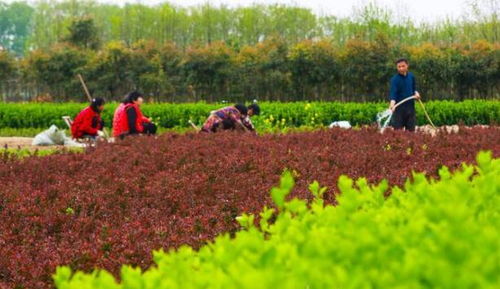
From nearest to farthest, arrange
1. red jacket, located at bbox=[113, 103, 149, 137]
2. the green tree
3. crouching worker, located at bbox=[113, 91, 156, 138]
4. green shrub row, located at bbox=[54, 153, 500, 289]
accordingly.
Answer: green shrub row, located at bbox=[54, 153, 500, 289] → crouching worker, located at bbox=[113, 91, 156, 138] → red jacket, located at bbox=[113, 103, 149, 137] → the green tree

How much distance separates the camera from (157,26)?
146 feet

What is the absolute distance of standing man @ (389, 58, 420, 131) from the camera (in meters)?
12.2

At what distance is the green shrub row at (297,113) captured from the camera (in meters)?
20.7

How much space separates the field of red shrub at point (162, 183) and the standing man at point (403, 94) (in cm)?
285

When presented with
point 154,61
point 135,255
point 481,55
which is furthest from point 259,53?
point 135,255

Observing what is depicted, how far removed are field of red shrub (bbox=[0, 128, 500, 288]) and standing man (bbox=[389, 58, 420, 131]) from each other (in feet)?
9.34

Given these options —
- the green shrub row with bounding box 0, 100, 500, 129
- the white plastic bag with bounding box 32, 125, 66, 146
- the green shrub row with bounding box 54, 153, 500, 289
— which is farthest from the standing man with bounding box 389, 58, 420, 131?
the green shrub row with bounding box 54, 153, 500, 289

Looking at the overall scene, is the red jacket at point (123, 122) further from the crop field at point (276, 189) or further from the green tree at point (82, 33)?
the green tree at point (82, 33)

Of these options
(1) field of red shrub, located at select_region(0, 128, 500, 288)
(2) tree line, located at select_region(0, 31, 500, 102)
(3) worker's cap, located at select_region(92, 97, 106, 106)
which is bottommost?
(1) field of red shrub, located at select_region(0, 128, 500, 288)

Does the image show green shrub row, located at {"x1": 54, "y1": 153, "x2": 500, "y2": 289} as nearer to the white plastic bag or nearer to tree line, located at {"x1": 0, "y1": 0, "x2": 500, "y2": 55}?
the white plastic bag

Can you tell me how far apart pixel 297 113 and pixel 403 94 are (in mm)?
8407

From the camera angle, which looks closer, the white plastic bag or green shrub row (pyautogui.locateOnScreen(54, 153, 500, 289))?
green shrub row (pyautogui.locateOnScreen(54, 153, 500, 289))

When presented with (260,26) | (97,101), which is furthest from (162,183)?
(260,26)

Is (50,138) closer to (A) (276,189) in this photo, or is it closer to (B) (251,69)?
(B) (251,69)
